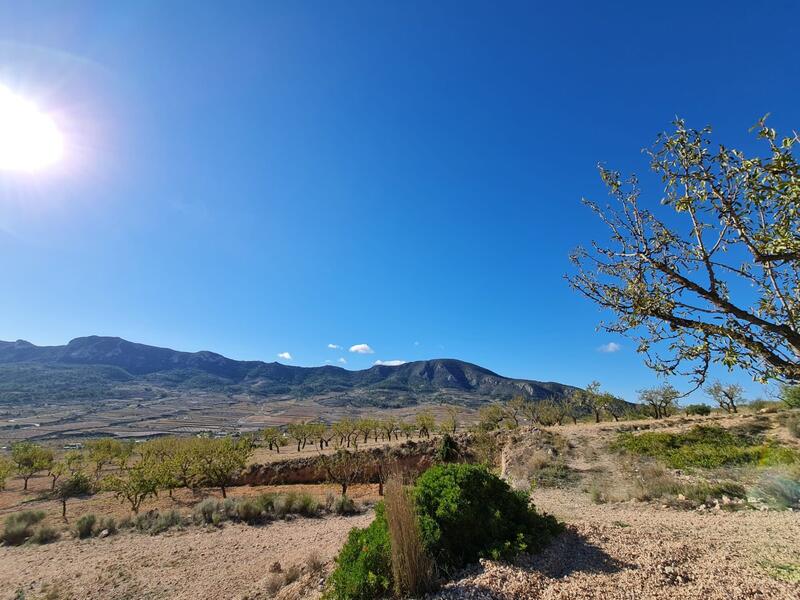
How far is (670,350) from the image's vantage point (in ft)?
16.3

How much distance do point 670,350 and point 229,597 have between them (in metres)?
10.4

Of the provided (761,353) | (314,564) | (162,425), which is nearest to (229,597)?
(314,564)

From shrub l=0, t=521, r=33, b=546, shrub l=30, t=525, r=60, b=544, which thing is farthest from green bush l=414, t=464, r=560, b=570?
shrub l=0, t=521, r=33, b=546

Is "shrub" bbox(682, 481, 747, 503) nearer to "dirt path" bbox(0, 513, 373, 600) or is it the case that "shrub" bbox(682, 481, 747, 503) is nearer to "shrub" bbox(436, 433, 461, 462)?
"dirt path" bbox(0, 513, 373, 600)

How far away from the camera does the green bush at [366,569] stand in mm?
5633

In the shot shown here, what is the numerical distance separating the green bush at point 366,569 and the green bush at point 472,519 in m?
0.66

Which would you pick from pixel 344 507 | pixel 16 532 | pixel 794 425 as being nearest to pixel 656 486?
pixel 344 507

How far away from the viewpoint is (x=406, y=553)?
5.61 m

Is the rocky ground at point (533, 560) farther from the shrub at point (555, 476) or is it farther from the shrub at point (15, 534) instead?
the shrub at point (15, 534)

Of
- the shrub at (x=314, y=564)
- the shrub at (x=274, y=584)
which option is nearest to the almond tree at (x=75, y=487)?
the shrub at (x=274, y=584)

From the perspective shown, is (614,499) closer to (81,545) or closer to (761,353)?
(761,353)

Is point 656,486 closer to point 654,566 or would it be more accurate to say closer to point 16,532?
point 654,566

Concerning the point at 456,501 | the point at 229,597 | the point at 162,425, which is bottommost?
the point at 162,425

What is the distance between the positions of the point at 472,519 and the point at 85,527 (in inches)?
694
